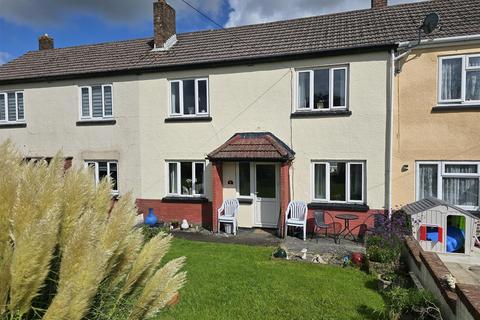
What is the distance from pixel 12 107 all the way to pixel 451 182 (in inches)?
697

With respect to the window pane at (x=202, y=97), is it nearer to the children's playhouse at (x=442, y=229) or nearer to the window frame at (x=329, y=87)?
the window frame at (x=329, y=87)

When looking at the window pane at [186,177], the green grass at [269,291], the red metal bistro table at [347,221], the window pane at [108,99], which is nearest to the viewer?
the green grass at [269,291]

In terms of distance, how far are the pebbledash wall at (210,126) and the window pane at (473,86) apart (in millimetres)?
2238

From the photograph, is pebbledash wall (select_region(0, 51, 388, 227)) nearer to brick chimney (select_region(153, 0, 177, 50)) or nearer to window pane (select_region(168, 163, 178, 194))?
window pane (select_region(168, 163, 178, 194))

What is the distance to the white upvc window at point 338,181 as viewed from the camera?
421 inches

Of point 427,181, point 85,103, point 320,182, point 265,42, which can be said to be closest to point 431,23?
point 427,181

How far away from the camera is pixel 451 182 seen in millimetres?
9859

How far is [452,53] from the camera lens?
9.67m

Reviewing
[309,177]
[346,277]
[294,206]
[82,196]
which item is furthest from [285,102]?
[82,196]

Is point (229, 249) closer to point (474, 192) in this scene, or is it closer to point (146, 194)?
point (146, 194)

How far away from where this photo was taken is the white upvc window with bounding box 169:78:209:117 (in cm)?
1236

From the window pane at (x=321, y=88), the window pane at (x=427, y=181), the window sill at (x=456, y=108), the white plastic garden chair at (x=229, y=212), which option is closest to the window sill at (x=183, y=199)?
the white plastic garden chair at (x=229, y=212)

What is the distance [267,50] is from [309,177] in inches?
186

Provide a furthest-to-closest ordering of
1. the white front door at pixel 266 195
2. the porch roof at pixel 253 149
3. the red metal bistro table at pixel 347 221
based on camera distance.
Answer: the white front door at pixel 266 195, the porch roof at pixel 253 149, the red metal bistro table at pixel 347 221
